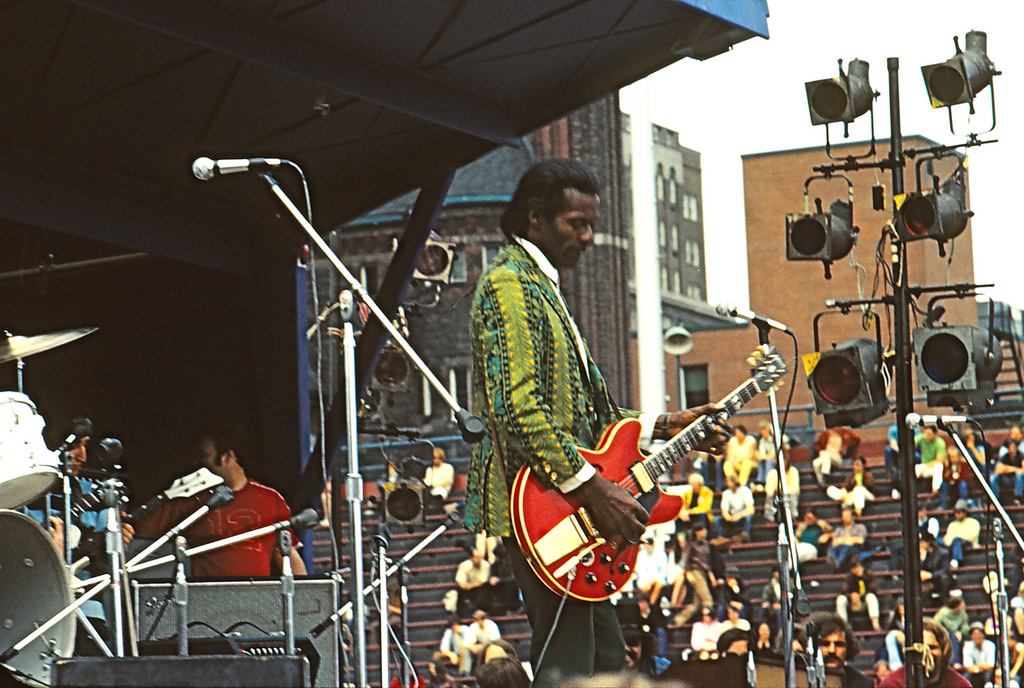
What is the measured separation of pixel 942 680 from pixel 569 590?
5533 millimetres

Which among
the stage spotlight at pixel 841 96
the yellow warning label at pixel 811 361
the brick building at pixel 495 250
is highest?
the brick building at pixel 495 250

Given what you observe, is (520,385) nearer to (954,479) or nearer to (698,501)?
(954,479)

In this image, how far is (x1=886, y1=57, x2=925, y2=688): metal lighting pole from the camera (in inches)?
327

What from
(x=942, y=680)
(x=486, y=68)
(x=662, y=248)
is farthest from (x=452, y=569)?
(x=662, y=248)

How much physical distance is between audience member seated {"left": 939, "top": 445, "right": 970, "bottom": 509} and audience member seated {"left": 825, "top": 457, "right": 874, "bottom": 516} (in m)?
0.98

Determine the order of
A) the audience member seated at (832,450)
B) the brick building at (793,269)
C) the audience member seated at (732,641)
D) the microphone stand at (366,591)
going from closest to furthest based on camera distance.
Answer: the microphone stand at (366,591) < the audience member seated at (732,641) < the audience member seated at (832,450) < the brick building at (793,269)

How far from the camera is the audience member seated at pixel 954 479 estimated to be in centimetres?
2027

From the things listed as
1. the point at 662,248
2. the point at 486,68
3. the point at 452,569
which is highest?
the point at 662,248

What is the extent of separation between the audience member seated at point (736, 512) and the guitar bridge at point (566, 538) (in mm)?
17073

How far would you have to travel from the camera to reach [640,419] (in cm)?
539

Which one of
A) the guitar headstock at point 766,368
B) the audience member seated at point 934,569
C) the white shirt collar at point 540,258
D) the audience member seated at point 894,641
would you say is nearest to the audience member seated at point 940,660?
the guitar headstock at point 766,368

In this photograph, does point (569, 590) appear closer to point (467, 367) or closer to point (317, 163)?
point (317, 163)

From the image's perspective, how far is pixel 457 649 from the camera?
19219 mm

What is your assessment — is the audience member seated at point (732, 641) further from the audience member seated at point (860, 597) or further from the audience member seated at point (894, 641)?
the audience member seated at point (860, 597)
